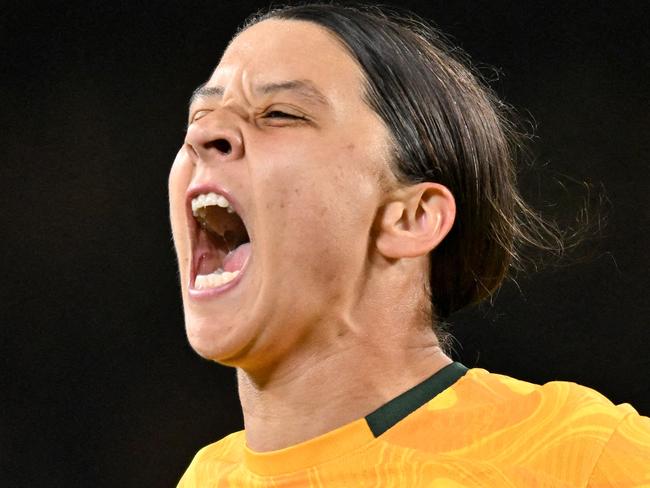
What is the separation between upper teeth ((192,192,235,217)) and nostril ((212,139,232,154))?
2.2 inches

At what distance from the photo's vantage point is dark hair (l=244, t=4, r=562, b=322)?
144cm

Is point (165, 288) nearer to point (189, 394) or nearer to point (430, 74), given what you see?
point (189, 394)

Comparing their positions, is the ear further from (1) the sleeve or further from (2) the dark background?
(2) the dark background

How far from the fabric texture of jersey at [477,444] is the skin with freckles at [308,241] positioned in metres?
0.03

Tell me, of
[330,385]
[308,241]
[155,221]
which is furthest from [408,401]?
[155,221]

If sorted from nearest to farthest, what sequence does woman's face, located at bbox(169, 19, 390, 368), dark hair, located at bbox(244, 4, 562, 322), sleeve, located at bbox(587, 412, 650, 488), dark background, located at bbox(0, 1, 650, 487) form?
sleeve, located at bbox(587, 412, 650, 488)
woman's face, located at bbox(169, 19, 390, 368)
dark hair, located at bbox(244, 4, 562, 322)
dark background, located at bbox(0, 1, 650, 487)

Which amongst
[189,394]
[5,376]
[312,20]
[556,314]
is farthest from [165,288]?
[312,20]

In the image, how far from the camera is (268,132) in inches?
54.2

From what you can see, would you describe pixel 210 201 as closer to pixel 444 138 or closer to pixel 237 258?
pixel 237 258

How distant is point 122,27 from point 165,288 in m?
0.57

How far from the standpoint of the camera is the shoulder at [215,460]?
154cm

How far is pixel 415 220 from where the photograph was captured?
1426 mm

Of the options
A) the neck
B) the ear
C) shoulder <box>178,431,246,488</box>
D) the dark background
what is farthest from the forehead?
the dark background

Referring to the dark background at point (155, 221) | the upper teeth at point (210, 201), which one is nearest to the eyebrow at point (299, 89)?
the upper teeth at point (210, 201)
